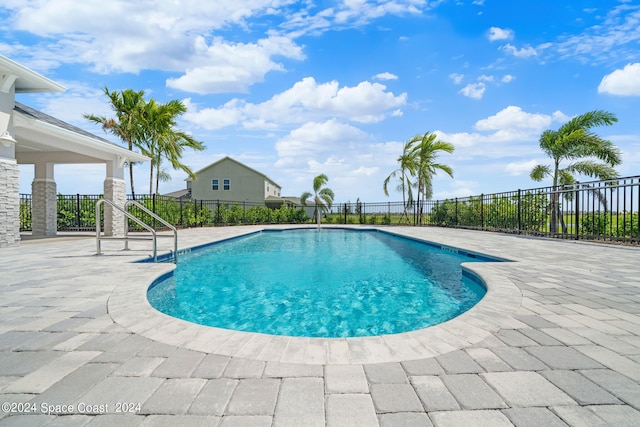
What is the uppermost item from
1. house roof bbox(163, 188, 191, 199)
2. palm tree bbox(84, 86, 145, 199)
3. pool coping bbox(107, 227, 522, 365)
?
palm tree bbox(84, 86, 145, 199)

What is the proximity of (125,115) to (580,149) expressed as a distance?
66.8ft

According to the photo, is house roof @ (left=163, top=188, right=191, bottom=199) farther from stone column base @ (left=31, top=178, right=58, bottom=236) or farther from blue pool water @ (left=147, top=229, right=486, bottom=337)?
blue pool water @ (left=147, top=229, right=486, bottom=337)

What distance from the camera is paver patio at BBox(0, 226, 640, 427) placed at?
142cm

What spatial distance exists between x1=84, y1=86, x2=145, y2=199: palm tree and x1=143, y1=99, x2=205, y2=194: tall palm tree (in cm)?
48

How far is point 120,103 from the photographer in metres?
16.1

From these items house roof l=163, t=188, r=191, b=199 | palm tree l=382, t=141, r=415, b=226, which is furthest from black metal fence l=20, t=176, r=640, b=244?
house roof l=163, t=188, r=191, b=199

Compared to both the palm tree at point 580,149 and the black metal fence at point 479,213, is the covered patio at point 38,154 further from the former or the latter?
the palm tree at point 580,149

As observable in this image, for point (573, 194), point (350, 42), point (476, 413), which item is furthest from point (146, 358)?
point (573, 194)

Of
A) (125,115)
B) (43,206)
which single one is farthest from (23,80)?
(125,115)

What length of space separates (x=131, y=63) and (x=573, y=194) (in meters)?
13.5

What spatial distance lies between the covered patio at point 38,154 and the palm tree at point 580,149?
14641 millimetres

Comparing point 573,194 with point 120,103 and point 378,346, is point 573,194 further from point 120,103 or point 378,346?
point 120,103

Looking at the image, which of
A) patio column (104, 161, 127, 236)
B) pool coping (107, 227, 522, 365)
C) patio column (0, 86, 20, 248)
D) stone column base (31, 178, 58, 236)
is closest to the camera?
pool coping (107, 227, 522, 365)

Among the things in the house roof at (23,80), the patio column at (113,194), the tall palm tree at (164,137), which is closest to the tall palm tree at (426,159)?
the tall palm tree at (164,137)
